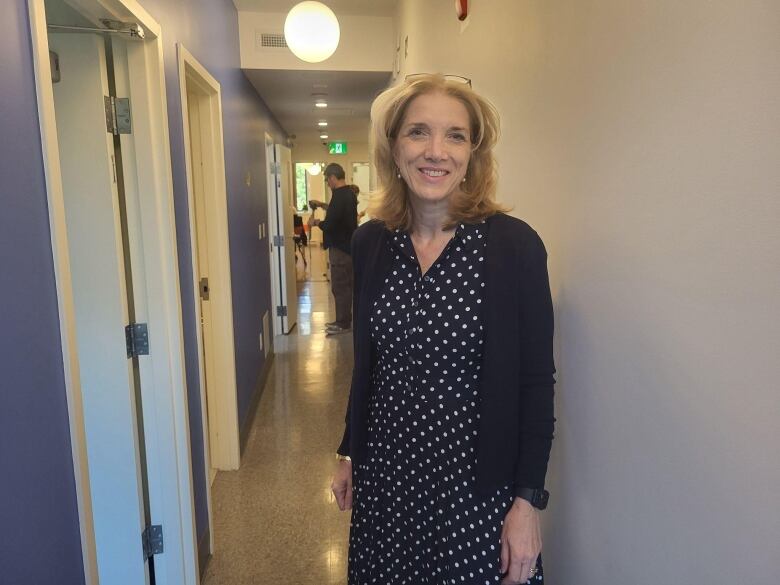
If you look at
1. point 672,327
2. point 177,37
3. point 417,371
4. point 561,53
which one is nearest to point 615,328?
point 672,327

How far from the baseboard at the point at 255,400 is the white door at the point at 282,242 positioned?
0.92 metres

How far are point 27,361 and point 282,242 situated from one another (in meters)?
4.96

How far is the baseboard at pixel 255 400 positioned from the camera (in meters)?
3.36

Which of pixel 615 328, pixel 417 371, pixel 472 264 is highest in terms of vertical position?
pixel 472 264

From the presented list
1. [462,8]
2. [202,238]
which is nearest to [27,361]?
[462,8]

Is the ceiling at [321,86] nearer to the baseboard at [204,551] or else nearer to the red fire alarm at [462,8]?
the red fire alarm at [462,8]

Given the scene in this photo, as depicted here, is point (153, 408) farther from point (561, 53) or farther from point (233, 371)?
point (561, 53)

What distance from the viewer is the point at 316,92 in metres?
5.36

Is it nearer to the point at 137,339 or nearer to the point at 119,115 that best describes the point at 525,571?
the point at 137,339

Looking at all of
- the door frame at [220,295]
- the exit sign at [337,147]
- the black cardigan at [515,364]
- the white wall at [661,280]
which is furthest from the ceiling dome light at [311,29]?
the exit sign at [337,147]

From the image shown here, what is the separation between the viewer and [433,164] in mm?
1151

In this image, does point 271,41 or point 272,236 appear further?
point 272,236

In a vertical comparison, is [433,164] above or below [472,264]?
above

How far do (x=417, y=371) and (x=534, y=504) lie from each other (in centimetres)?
37
